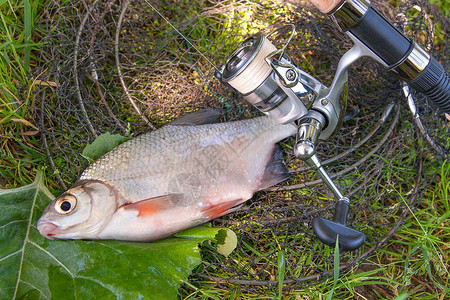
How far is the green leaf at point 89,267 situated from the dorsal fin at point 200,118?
819 mm

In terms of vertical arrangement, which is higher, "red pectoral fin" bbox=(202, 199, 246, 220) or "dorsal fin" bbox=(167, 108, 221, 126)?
"dorsal fin" bbox=(167, 108, 221, 126)

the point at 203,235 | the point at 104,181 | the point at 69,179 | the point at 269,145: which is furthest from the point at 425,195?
the point at 69,179

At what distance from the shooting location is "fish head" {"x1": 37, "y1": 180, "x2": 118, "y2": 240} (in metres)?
2.43

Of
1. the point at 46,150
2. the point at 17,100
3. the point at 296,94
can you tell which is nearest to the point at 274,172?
the point at 296,94

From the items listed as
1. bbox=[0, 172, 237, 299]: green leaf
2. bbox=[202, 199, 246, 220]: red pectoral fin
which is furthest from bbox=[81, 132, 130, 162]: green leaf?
bbox=[202, 199, 246, 220]: red pectoral fin

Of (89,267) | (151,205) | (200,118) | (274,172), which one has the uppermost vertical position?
(200,118)

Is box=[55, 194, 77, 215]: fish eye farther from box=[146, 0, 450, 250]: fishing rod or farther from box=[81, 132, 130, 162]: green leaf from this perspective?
box=[146, 0, 450, 250]: fishing rod

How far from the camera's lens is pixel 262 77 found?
2297 mm

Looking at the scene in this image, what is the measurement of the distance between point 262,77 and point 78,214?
4.42 feet

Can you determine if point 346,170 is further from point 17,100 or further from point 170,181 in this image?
point 17,100

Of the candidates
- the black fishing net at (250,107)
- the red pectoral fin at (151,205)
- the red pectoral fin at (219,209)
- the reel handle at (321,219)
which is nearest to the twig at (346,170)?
the black fishing net at (250,107)

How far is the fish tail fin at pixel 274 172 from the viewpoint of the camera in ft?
9.19

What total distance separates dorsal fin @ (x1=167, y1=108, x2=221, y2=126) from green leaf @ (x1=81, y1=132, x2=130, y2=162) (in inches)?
15.7

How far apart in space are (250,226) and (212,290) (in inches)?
19.4
